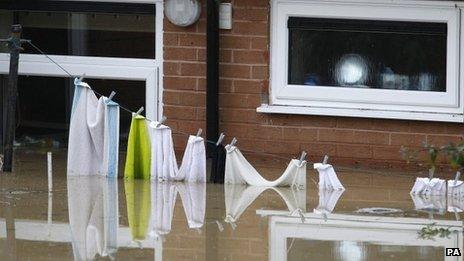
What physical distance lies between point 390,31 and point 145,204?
3.42 metres

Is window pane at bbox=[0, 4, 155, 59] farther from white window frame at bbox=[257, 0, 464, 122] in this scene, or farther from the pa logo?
the pa logo

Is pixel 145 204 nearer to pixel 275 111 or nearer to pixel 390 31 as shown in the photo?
pixel 275 111

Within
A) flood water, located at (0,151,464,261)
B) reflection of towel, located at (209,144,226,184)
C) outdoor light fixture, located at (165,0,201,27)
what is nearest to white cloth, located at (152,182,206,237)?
flood water, located at (0,151,464,261)

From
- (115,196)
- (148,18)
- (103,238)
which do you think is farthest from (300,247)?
(148,18)

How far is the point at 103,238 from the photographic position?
8.34 meters

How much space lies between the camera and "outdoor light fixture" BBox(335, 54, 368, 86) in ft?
38.5

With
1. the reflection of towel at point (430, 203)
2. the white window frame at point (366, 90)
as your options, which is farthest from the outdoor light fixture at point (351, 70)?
the reflection of towel at point (430, 203)

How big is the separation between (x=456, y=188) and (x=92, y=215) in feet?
10.3

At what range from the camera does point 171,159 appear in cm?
1049

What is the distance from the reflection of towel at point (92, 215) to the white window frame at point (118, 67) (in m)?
1.60

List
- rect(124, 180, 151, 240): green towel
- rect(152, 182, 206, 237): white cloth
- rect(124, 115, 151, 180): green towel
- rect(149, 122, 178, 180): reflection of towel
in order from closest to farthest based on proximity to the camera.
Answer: rect(124, 180, 151, 240): green towel → rect(152, 182, 206, 237): white cloth → rect(149, 122, 178, 180): reflection of towel → rect(124, 115, 151, 180): green towel

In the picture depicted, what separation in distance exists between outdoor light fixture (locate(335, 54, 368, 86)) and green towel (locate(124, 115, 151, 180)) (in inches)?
Answer: 87.7

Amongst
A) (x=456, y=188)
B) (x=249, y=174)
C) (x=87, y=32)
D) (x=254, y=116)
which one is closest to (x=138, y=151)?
(x=249, y=174)

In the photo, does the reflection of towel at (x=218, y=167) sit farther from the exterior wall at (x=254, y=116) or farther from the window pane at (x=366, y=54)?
the window pane at (x=366, y=54)
